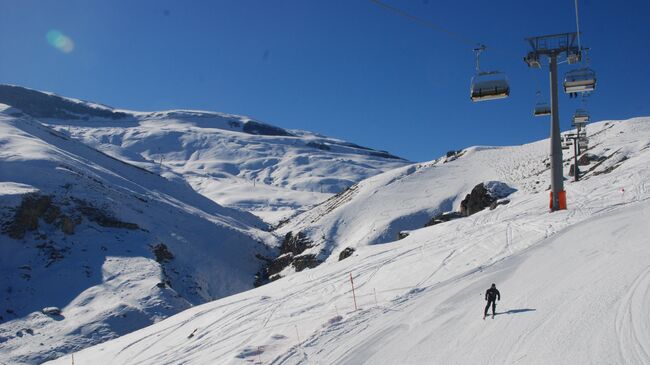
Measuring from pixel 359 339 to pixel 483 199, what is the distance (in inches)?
1364

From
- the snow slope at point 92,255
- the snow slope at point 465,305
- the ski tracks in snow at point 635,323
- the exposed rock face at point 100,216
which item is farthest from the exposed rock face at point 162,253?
the ski tracks in snow at point 635,323

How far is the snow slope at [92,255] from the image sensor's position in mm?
32156

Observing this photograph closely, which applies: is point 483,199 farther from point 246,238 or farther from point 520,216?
point 246,238

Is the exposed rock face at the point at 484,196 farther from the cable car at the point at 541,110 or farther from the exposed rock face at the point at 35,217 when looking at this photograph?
the exposed rock face at the point at 35,217

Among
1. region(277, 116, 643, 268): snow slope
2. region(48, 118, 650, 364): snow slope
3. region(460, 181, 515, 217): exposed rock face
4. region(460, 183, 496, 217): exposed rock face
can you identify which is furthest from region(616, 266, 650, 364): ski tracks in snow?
region(277, 116, 643, 268): snow slope

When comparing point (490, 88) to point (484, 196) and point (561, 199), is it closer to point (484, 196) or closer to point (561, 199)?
point (561, 199)

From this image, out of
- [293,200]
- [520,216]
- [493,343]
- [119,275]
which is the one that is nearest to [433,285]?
[493,343]

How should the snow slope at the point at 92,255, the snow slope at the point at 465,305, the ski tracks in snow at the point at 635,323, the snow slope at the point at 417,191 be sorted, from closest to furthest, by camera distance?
the ski tracks in snow at the point at 635,323 → the snow slope at the point at 465,305 → the snow slope at the point at 92,255 → the snow slope at the point at 417,191

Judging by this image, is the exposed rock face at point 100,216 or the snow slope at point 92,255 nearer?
the snow slope at point 92,255

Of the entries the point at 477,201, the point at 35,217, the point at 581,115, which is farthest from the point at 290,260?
the point at 581,115

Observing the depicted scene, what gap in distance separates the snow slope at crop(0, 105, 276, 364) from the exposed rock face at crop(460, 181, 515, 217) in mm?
23310

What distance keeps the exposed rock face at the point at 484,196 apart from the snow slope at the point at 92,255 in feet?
76.5

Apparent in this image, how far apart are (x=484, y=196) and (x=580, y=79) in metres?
23.2

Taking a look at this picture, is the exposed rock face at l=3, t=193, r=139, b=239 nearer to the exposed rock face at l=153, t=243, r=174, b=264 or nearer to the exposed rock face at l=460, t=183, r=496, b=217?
the exposed rock face at l=153, t=243, r=174, b=264
